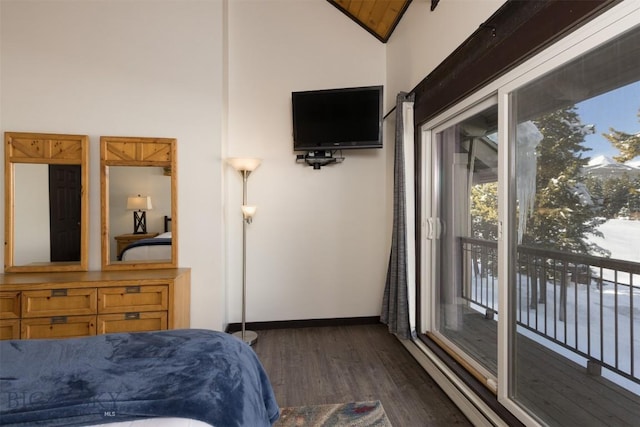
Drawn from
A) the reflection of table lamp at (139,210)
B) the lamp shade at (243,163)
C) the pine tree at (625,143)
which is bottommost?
the reflection of table lamp at (139,210)

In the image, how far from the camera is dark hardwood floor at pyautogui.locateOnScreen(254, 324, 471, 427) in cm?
194

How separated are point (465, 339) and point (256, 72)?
10.4ft

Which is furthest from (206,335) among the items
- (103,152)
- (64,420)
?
(103,152)

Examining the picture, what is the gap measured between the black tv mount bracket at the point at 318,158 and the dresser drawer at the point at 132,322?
188 cm

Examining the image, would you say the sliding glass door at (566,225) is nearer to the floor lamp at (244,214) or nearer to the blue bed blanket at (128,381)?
the blue bed blanket at (128,381)

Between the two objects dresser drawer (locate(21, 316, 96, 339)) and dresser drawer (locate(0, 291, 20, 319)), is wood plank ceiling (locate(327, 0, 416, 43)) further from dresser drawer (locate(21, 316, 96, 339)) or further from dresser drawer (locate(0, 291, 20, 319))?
dresser drawer (locate(0, 291, 20, 319))

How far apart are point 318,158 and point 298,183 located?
13.8 inches

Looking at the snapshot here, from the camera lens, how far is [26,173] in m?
2.61

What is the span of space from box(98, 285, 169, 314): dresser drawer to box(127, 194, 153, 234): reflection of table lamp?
0.61 meters

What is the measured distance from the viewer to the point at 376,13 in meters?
3.07

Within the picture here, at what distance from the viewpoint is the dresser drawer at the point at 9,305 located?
7.27 ft

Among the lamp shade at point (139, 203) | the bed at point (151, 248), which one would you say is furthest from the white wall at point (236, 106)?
the lamp shade at point (139, 203)

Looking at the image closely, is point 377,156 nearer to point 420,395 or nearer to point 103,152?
point 420,395

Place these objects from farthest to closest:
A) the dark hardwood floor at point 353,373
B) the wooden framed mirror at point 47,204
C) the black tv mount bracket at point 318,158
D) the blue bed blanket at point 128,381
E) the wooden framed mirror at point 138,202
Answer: the black tv mount bracket at point 318,158 < the wooden framed mirror at point 138,202 < the wooden framed mirror at point 47,204 < the dark hardwood floor at point 353,373 < the blue bed blanket at point 128,381
